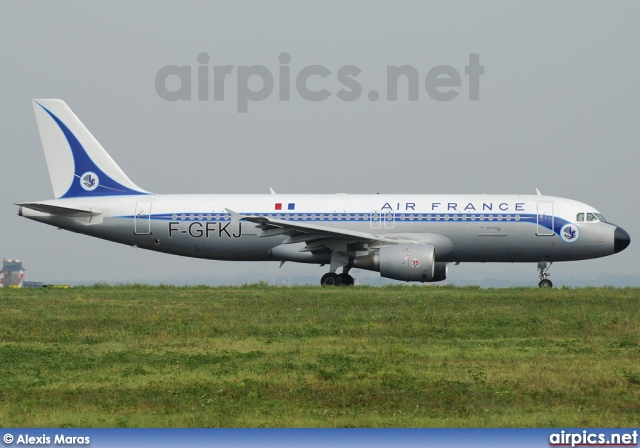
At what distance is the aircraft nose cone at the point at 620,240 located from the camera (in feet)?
129

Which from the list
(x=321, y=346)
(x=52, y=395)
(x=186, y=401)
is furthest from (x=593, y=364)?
(x=52, y=395)

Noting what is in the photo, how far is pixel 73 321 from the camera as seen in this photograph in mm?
25219

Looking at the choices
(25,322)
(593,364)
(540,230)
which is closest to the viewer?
(593,364)

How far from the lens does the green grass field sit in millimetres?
14133

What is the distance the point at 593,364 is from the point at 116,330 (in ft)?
36.1

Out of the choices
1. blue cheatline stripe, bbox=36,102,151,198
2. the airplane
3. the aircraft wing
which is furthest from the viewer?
blue cheatline stripe, bbox=36,102,151,198

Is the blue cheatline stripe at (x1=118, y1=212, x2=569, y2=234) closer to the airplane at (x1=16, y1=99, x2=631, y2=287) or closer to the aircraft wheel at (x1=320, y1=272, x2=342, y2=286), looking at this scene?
the airplane at (x1=16, y1=99, x2=631, y2=287)

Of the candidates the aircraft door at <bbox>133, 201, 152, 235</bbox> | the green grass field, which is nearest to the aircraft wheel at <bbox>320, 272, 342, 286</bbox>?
the aircraft door at <bbox>133, 201, 152, 235</bbox>

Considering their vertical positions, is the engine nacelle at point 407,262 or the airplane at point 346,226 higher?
the airplane at point 346,226

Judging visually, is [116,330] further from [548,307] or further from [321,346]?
[548,307]

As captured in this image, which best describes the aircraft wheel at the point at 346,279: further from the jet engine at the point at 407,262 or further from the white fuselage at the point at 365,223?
the jet engine at the point at 407,262

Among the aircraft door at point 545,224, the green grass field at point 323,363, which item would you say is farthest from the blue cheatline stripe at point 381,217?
the green grass field at point 323,363

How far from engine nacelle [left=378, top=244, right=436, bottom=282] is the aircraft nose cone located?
7.82 metres

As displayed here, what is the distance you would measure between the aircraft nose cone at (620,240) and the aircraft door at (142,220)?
18622 mm
